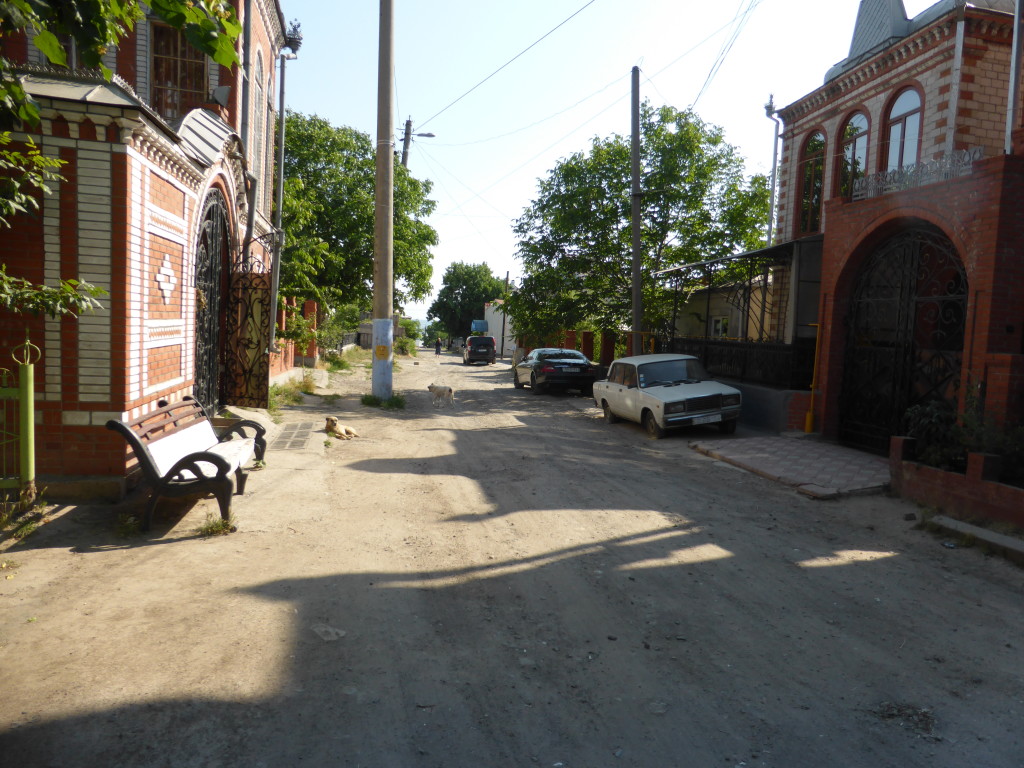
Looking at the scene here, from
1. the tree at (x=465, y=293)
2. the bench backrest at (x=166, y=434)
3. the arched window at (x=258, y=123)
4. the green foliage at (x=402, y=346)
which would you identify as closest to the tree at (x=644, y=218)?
the arched window at (x=258, y=123)

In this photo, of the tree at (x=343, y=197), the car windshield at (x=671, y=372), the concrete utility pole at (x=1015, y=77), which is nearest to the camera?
the concrete utility pole at (x=1015, y=77)

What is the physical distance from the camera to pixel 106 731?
3240mm

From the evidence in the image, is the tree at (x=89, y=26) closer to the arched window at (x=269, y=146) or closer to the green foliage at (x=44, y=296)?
the green foliage at (x=44, y=296)

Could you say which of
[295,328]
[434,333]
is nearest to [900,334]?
[295,328]

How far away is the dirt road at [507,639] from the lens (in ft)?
10.9

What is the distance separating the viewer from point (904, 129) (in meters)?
15.3

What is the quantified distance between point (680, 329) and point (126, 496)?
20680 millimetres

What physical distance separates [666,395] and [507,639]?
9.74m

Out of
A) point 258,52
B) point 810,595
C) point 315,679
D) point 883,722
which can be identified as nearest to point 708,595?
point 810,595

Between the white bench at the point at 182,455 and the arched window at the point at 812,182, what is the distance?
16.2 m

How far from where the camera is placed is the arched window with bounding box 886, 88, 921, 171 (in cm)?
1490

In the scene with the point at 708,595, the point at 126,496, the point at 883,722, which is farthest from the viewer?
the point at 126,496

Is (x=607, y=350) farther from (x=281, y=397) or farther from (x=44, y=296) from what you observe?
(x=44, y=296)

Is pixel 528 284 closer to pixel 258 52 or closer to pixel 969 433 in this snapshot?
pixel 258 52
